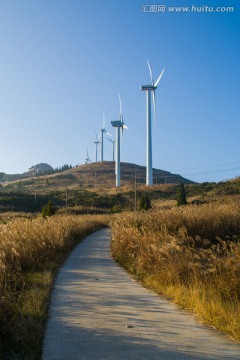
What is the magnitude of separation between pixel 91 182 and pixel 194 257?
4932 inches

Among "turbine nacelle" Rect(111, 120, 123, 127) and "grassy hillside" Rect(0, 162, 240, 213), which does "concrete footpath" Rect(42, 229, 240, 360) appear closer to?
"grassy hillside" Rect(0, 162, 240, 213)

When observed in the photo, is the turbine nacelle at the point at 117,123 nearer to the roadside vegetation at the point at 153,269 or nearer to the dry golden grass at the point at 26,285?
the roadside vegetation at the point at 153,269

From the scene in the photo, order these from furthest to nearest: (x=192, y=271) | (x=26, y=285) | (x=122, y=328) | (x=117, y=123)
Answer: (x=117, y=123), (x=26, y=285), (x=192, y=271), (x=122, y=328)

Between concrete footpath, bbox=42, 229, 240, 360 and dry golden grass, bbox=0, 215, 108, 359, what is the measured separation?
24 cm

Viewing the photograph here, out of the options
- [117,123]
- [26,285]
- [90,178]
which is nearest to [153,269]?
[26,285]

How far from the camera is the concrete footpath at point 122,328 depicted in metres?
5.43

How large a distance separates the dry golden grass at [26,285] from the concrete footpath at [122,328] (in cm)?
24

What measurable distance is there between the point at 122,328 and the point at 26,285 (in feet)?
12.8

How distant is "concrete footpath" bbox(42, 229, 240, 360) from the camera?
214 inches

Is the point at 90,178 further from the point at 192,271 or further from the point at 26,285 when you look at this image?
the point at 192,271

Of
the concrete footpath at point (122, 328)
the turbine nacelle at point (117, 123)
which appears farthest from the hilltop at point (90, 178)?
the concrete footpath at point (122, 328)

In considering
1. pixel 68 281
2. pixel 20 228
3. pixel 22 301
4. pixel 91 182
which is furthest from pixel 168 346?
pixel 91 182

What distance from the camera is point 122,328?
6.55 m

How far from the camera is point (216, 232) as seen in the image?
1775 centimetres
